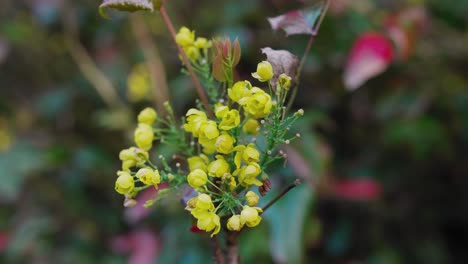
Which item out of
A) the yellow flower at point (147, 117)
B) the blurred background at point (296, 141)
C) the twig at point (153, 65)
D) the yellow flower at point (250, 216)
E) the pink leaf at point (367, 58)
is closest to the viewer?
the yellow flower at point (250, 216)

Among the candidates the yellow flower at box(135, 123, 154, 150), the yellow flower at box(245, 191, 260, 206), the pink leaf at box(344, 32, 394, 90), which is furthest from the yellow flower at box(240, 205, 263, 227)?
the pink leaf at box(344, 32, 394, 90)

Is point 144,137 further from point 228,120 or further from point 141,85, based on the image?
point 141,85

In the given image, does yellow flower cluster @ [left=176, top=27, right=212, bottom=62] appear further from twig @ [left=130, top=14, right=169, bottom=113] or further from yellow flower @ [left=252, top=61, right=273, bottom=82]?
twig @ [left=130, top=14, right=169, bottom=113]

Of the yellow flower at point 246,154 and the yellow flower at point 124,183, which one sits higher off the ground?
the yellow flower at point 124,183

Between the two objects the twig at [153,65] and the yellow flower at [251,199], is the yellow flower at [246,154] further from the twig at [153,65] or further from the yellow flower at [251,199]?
the twig at [153,65]

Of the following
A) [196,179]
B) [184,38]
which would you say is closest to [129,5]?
[184,38]

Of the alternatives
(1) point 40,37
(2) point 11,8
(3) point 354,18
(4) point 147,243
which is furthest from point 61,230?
(3) point 354,18

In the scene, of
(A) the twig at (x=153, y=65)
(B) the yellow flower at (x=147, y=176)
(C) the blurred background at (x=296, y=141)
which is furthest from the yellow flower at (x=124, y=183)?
(A) the twig at (x=153, y=65)
